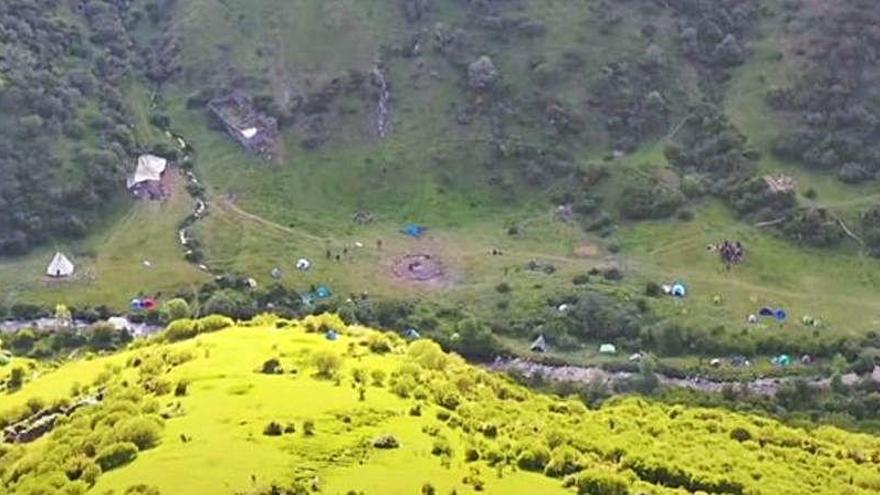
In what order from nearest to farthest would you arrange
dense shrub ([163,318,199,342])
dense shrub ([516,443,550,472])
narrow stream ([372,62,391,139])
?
1. dense shrub ([516,443,550,472])
2. dense shrub ([163,318,199,342])
3. narrow stream ([372,62,391,139])

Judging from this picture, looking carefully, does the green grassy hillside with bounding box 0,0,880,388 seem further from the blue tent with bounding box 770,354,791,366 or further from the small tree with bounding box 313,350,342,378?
the small tree with bounding box 313,350,342,378

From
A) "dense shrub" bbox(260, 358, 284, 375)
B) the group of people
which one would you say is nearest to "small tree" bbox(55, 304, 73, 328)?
"dense shrub" bbox(260, 358, 284, 375)

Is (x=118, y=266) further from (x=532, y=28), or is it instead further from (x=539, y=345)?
(x=532, y=28)

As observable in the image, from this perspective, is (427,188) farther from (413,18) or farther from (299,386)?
(299,386)

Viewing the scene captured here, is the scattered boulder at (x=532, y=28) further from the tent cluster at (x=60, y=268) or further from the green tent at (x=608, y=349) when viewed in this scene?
the tent cluster at (x=60, y=268)

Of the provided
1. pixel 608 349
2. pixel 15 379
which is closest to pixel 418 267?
pixel 608 349

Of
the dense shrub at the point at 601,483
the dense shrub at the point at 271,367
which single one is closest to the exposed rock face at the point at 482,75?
the dense shrub at the point at 271,367
